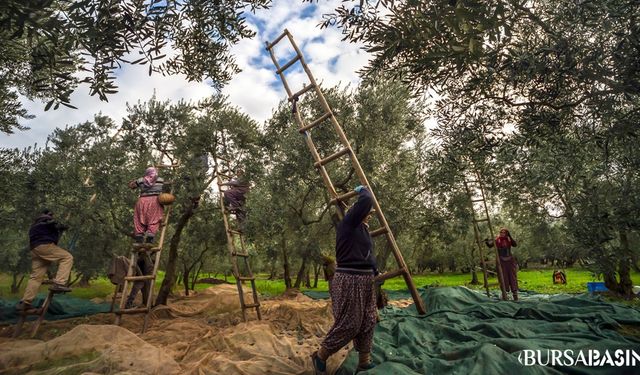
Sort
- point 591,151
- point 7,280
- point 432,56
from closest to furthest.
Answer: point 432,56
point 591,151
point 7,280

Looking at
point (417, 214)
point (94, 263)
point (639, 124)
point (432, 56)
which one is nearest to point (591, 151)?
point (639, 124)

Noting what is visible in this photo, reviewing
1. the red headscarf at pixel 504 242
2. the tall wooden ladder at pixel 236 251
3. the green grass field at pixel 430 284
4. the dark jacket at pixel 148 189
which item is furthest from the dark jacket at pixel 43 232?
the green grass field at pixel 430 284

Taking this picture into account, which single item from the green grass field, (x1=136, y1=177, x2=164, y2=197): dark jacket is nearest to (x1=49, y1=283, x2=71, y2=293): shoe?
(x1=136, y1=177, x2=164, y2=197): dark jacket

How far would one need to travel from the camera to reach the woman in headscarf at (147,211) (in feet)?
28.1

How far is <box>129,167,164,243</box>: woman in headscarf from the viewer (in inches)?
338

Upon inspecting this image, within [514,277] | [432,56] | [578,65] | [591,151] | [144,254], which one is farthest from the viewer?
[514,277]

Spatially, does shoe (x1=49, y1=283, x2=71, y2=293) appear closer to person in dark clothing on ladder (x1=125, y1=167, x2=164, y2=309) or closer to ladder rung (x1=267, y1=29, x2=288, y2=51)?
person in dark clothing on ladder (x1=125, y1=167, x2=164, y2=309)

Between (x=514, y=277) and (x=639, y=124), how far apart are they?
33.6ft

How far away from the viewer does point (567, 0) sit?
19.6 ft

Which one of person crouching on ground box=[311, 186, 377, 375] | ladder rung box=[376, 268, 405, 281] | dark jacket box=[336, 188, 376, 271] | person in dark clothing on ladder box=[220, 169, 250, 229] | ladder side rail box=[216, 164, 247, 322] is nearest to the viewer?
person crouching on ground box=[311, 186, 377, 375]

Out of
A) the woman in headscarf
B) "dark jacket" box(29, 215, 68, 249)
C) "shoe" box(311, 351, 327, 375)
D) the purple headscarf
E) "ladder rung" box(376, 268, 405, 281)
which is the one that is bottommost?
"shoe" box(311, 351, 327, 375)

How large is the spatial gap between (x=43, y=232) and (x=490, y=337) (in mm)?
10035

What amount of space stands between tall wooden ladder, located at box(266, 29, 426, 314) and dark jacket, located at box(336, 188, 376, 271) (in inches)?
20.0

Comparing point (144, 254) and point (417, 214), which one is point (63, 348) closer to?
point (144, 254)
